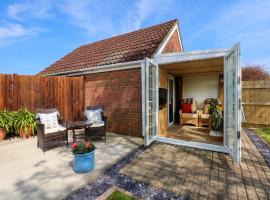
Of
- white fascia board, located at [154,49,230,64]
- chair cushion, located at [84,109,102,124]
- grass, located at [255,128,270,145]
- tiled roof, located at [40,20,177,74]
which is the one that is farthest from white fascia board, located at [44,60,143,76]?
grass, located at [255,128,270,145]

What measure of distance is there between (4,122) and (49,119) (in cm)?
189

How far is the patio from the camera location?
271 cm

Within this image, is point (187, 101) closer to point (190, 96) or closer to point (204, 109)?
point (190, 96)

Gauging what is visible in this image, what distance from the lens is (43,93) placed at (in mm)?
6590

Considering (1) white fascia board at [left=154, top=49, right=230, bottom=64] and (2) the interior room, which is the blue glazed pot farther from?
(2) the interior room

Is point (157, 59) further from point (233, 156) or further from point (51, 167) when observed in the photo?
point (51, 167)

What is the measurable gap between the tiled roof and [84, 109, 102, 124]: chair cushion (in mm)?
2199

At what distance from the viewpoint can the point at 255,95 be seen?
283 inches

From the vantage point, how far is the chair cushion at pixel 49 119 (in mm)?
4844

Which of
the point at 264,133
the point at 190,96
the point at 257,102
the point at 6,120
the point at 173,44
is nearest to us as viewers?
the point at 6,120

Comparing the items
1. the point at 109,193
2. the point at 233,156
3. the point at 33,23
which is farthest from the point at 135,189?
the point at 33,23

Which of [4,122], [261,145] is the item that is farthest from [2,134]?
[261,145]

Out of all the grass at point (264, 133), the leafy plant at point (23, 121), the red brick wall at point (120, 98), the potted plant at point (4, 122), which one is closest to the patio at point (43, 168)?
the potted plant at point (4, 122)

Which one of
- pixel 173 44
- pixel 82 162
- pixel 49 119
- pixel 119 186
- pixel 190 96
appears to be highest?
pixel 173 44
